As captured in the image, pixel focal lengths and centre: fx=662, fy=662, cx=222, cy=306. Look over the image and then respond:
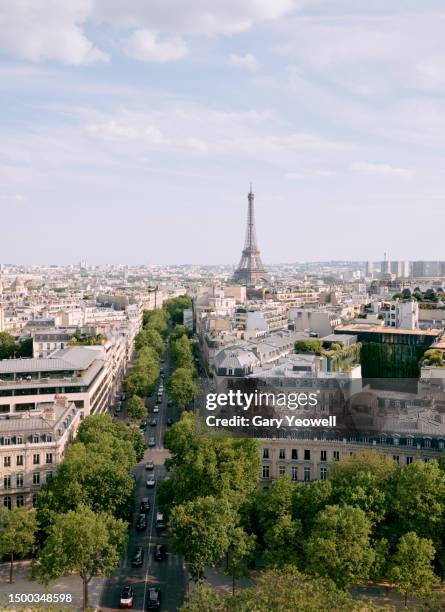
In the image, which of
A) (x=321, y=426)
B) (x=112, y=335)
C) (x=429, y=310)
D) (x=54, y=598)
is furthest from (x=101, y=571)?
(x=429, y=310)

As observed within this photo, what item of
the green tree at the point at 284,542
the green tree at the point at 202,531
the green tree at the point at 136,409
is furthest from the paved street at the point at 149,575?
the green tree at the point at 136,409

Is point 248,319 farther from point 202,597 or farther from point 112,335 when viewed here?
point 202,597

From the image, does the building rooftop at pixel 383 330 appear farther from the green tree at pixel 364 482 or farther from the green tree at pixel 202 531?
the green tree at pixel 202 531

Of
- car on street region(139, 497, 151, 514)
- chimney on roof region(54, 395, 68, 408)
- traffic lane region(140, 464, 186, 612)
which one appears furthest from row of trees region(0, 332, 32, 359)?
traffic lane region(140, 464, 186, 612)

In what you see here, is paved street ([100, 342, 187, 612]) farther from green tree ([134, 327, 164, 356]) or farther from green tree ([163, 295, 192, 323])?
green tree ([163, 295, 192, 323])

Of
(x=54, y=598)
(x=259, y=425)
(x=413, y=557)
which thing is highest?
(x=259, y=425)

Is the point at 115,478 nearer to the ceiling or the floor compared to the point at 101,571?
nearer to the ceiling

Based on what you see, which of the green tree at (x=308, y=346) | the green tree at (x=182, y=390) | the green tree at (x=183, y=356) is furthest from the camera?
the green tree at (x=183, y=356)
